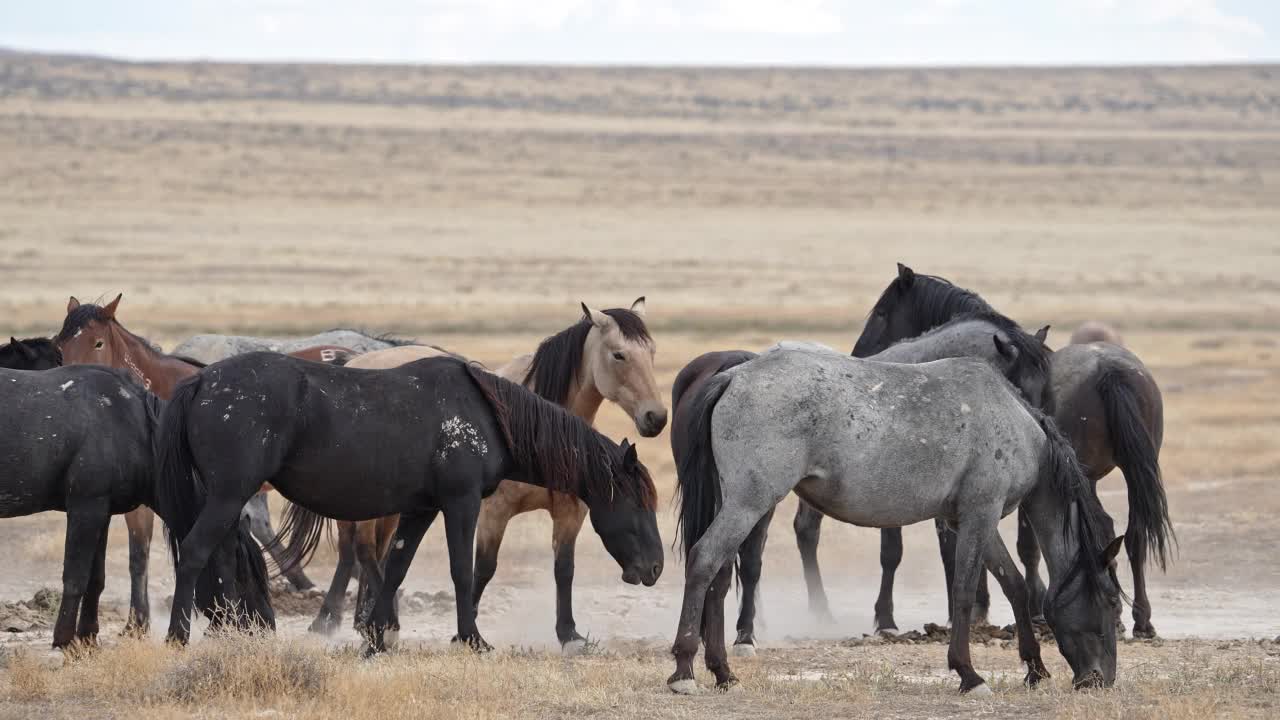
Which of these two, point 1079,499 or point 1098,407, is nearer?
point 1079,499

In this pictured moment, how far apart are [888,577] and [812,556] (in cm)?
94

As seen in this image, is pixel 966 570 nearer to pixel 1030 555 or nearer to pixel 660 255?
pixel 1030 555

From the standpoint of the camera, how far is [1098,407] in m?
9.76

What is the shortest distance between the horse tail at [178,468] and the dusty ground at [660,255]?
2.26ft

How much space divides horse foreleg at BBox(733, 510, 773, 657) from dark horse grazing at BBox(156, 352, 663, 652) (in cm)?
66

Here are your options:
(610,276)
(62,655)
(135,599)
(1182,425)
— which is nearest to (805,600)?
(135,599)

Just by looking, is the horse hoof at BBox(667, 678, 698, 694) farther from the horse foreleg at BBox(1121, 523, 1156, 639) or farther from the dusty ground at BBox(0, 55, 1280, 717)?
the horse foreleg at BBox(1121, 523, 1156, 639)

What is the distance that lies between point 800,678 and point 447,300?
94.4 ft

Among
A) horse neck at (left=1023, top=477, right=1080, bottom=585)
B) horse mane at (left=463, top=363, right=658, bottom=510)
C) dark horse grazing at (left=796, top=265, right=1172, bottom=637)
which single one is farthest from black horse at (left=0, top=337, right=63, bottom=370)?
horse neck at (left=1023, top=477, right=1080, bottom=585)

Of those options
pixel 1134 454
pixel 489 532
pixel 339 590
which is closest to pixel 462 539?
pixel 489 532

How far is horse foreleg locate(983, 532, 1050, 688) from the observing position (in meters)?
7.37

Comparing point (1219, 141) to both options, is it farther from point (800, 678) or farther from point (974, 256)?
point (800, 678)

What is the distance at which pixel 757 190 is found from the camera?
7044 centimetres

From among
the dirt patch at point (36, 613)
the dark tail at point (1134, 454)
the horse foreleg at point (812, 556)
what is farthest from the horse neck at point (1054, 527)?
the dirt patch at point (36, 613)
